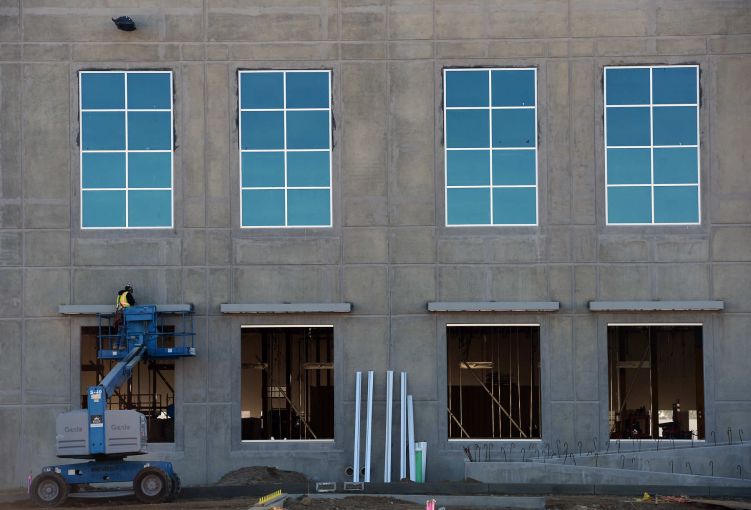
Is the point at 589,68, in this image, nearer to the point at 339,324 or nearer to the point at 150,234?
the point at 339,324

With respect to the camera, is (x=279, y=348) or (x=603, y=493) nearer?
(x=603, y=493)

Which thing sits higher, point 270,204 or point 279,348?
point 270,204

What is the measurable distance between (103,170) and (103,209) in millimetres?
921

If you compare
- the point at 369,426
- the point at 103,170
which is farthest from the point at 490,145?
the point at 103,170

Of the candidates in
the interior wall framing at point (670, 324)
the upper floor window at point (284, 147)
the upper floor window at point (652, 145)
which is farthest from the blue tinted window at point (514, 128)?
the interior wall framing at point (670, 324)

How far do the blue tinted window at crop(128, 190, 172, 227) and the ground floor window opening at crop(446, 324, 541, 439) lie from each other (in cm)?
723

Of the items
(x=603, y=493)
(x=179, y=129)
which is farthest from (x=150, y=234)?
(x=603, y=493)

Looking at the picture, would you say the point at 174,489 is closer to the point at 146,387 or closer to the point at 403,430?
the point at 146,387

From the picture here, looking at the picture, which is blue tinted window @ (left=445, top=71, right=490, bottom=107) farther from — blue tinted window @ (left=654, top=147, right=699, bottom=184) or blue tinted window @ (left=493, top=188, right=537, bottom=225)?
blue tinted window @ (left=654, top=147, right=699, bottom=184)

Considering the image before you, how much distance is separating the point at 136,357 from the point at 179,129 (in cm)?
551

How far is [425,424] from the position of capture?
28.5 meters

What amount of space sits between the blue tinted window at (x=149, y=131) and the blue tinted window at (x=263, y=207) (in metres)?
2.25

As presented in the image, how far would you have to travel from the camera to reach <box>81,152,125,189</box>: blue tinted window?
2905cm

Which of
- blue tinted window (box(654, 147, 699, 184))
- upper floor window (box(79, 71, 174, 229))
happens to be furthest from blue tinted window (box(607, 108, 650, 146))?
upper floor window (box(79, 71, 174, 229))
